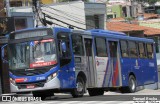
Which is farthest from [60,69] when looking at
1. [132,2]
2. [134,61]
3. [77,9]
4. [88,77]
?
[132,2]

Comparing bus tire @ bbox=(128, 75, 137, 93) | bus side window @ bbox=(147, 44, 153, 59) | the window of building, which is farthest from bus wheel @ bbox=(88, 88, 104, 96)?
bus side window @ bbox=(147, 44, 153, 59)

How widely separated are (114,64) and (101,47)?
190cm

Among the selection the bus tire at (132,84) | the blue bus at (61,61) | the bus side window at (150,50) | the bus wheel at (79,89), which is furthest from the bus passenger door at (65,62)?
the bus side window at (150,50)

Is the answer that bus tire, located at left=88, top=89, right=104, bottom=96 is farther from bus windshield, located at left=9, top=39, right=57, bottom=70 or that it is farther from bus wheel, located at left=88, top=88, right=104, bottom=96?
bus windshield, located at left=9, top=39, right=57, bottom=70

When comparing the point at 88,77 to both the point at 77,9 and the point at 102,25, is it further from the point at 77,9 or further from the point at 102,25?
the point at 102,25

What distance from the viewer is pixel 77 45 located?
826 inches

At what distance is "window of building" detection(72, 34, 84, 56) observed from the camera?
20719 millimetres

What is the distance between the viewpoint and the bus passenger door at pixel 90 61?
2184cm

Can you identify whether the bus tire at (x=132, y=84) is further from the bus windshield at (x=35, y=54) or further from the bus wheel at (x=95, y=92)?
the bus windshield at (x=35, y=54)

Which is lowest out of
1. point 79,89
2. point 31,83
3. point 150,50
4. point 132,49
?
point 79,89

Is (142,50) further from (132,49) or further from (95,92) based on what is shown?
(95,92)

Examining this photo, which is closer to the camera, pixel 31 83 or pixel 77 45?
pixel 31 83

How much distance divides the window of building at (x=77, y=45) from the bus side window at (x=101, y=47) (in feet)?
5.51

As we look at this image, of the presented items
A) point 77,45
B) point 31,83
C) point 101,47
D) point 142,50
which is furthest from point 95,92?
point 142,50
